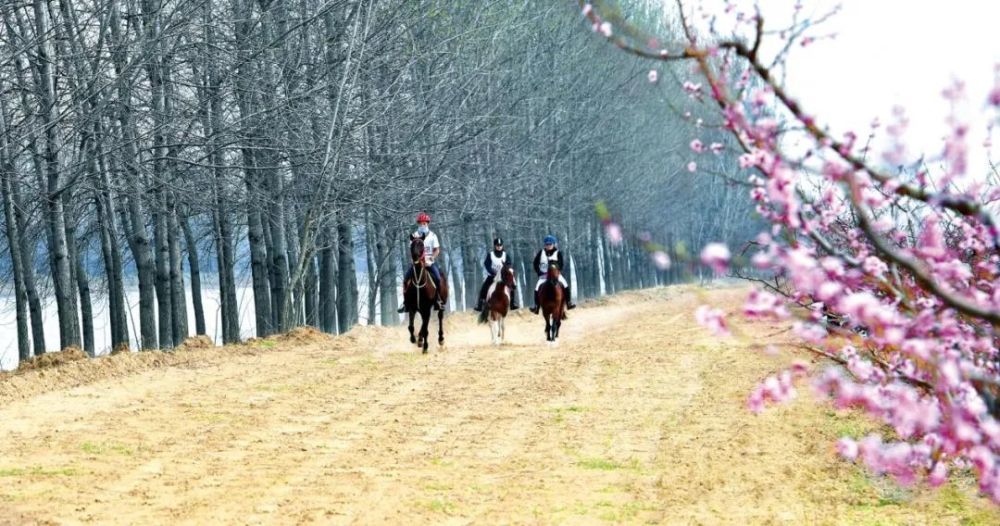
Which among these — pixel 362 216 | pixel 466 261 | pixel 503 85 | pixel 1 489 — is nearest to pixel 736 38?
pixel 1 489

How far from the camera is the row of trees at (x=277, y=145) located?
1859cm

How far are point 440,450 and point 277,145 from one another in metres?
11.3

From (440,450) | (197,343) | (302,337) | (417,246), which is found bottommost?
(440,450)

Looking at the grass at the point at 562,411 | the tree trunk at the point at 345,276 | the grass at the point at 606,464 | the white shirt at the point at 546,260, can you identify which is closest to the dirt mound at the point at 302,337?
the white shirt at the point at 546,260

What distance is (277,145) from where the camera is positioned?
71.5ft

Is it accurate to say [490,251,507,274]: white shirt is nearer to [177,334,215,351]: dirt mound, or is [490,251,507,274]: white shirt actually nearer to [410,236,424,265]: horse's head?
[410,236,424,265]: horse's head

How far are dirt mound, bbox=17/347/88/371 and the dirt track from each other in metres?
1.65

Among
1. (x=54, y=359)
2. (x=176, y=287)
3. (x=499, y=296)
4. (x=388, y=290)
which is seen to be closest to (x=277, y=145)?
(x=54, y=359)

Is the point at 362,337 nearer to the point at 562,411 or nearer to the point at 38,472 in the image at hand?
the point at 562,411

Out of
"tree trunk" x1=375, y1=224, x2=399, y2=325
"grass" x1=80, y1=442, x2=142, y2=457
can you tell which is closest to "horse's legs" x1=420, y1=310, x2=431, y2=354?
"grass" x1=80, y1=442, x2=142, y2=457

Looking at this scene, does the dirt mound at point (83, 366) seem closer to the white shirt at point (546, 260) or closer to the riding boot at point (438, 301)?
the riding boot at point (438, 301)

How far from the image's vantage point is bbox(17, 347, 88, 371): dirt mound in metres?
19.4

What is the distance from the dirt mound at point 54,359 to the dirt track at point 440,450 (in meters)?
1.65

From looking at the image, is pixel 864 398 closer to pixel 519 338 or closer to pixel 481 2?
pixel 519 338
